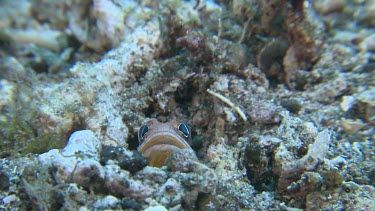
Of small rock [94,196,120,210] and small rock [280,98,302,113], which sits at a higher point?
small rock [280,98,302,113]

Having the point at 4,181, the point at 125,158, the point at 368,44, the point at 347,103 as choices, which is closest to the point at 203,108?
the point at 125,158

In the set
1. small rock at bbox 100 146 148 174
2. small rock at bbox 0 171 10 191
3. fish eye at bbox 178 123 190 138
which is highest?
fish eye at bbox 178 123 190 138

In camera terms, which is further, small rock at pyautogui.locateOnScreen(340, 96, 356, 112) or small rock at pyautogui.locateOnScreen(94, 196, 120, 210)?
small rock at pyautogui.locateOnScreen(340, 96, 356, 112)

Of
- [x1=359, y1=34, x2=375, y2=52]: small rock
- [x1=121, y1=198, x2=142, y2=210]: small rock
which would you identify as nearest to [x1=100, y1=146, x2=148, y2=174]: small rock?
[x1=121, y1=198, x2=142, y2=210]: small rock

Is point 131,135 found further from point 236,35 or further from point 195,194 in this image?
point 236,35

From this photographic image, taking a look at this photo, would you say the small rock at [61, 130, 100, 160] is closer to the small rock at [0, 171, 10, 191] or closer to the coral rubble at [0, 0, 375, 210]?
the coral rubble at [0, 0, 375, 210]

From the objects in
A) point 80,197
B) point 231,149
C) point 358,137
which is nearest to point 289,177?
point 231,149

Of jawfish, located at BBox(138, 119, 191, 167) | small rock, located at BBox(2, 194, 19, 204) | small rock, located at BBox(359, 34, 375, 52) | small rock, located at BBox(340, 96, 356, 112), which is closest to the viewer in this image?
small rock, located at BBox(2, 194, 19, 204)

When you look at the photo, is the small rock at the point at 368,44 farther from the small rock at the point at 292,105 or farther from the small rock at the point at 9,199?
the small rock at the point at 9,199

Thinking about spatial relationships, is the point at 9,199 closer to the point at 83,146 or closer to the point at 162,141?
the point at 83,146
